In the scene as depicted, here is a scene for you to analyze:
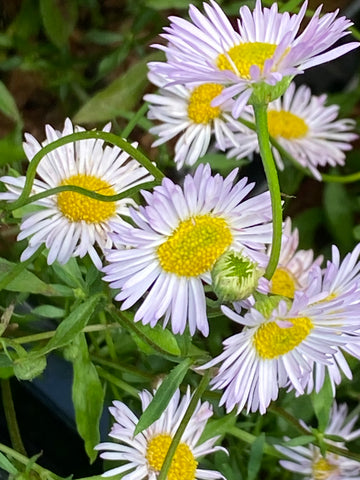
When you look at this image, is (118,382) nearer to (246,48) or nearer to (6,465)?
(6,465)

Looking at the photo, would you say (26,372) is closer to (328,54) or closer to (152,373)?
(152,373)

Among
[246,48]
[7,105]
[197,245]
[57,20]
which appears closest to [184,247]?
[197,245]

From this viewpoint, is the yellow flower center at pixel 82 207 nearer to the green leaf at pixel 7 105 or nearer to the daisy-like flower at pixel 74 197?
the daisy-like flower at pixel 74 197

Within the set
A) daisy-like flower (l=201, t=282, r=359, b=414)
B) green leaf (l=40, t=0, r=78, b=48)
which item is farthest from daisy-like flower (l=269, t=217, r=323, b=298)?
green leaf (l=40, t=0, r=78, b=48)

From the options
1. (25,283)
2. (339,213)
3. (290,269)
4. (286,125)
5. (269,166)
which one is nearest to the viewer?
(269,166)

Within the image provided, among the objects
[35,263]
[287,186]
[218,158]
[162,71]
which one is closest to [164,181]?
[162,71]

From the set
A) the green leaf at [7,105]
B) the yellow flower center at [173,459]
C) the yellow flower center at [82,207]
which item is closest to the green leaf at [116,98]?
the green leaf at [7,105]
